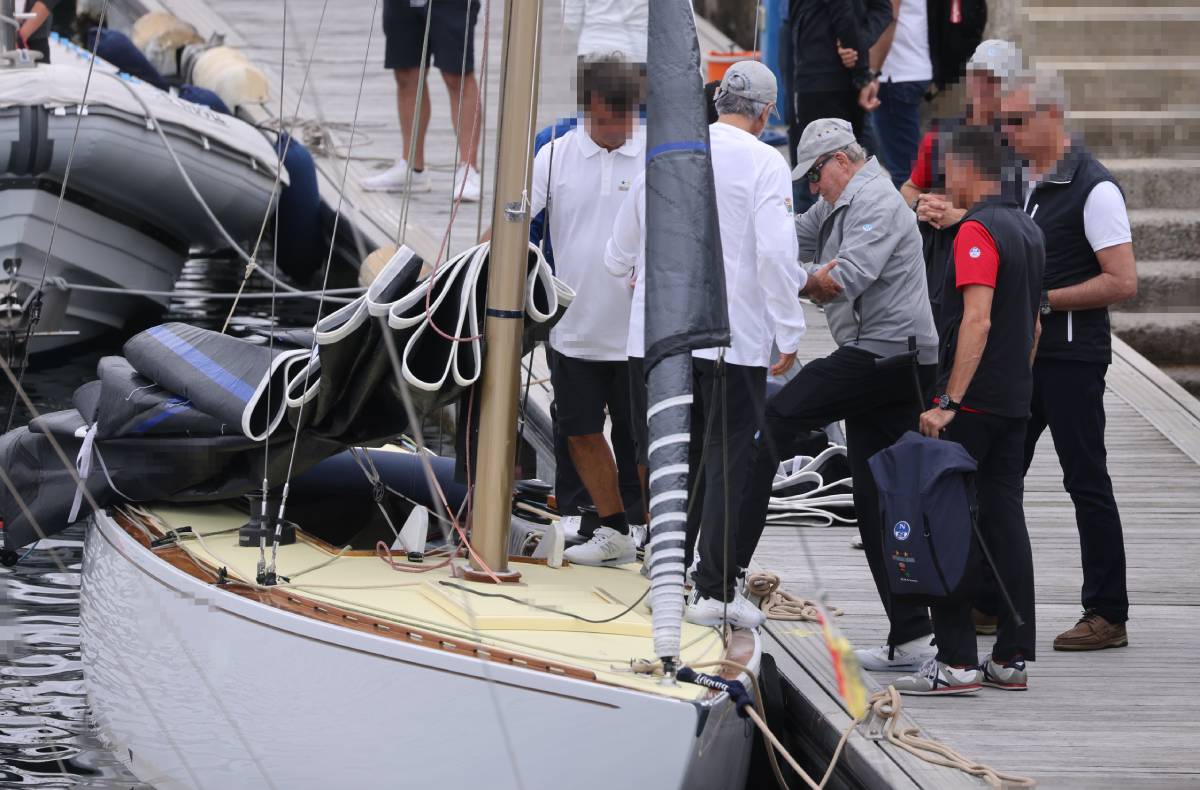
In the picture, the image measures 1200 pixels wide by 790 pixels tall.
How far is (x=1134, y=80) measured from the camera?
8828mm

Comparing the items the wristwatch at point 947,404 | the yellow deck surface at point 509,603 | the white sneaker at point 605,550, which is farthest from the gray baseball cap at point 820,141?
the yellow deck surface at point 509,603

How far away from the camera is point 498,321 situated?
13.0 feet

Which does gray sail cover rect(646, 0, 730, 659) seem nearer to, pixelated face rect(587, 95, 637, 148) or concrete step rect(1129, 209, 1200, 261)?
pixelated face rect(587, 95, 637, 148)

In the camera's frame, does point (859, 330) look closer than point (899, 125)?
Yes

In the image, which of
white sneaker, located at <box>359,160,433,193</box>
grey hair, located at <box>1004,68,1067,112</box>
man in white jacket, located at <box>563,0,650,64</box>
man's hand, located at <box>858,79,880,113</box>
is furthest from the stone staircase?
man in white jacket, located at <box>563,0,650,64</box>

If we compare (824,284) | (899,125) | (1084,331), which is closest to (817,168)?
(824,284)

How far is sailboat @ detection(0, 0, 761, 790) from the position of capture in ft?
10.6

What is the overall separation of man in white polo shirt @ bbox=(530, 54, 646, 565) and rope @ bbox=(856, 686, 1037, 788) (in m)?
1.08

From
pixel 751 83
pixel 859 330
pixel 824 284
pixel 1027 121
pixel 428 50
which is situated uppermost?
pixel 428 50

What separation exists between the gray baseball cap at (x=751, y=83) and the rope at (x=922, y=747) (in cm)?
156

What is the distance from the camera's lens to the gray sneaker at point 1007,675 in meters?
4.09

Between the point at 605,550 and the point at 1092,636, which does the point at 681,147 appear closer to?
the point at 605,550

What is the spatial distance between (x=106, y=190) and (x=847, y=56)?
4542 mm

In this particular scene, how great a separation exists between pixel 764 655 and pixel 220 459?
1570 millimetres
